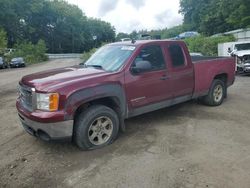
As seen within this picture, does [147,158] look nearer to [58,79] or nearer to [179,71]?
[58,79]

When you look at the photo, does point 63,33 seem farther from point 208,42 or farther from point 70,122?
point 70,122

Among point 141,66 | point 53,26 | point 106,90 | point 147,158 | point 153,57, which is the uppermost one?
point 53,26

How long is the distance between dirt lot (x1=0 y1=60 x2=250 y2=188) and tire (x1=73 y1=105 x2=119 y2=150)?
15 centimetres

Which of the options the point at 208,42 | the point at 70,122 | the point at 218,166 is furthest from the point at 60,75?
the point at 208,42

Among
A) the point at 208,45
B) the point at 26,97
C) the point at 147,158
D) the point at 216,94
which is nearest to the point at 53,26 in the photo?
the point at 208,45

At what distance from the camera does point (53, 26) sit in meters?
69.7

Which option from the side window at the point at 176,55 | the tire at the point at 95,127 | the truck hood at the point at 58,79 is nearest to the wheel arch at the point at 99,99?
the tire at the point at 95,127

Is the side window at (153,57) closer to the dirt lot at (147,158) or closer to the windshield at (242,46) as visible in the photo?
the dirt lot at (147,158)

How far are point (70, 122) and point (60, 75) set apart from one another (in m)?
0.99

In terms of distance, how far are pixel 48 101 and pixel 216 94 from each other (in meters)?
4.77

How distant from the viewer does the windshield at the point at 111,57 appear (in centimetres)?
507

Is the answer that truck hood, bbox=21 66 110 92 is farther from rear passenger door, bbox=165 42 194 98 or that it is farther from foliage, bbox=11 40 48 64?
foliage, bbox=11 40 48 64

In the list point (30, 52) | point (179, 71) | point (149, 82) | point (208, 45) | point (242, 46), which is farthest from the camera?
point (30, 52)

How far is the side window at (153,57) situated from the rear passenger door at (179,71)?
0.20 metres
